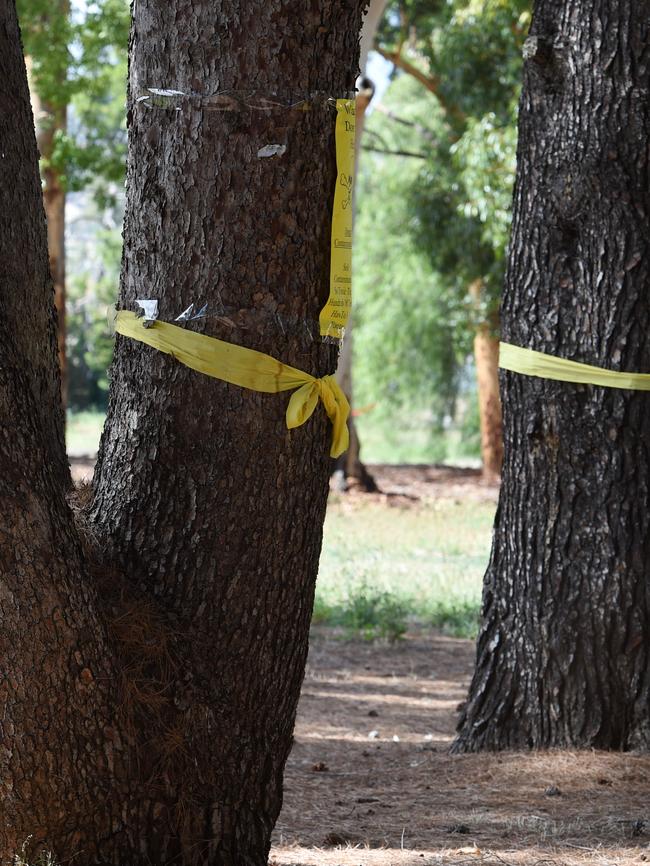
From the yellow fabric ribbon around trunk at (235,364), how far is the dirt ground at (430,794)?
1.39 m

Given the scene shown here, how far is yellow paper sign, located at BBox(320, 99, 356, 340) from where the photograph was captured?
2873 millimetres

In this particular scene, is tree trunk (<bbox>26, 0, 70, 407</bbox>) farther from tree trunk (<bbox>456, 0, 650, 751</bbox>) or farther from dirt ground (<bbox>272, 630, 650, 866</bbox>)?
tree trunk (<bbox>456, 0, 650, 751</bbox>)

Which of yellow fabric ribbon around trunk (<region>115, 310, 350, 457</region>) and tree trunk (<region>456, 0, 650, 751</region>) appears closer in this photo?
yellow fabric ribbon around trunk (<region>115, 310, 350, 457</region>)

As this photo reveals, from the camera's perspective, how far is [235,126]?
2773 millimetres

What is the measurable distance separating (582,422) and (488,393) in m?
14.9

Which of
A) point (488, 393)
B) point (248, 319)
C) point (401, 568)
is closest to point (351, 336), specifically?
point (488, 393)

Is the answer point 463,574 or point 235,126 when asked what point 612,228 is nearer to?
point 235,126

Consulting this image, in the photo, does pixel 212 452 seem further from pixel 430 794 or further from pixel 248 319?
pixel 430 794

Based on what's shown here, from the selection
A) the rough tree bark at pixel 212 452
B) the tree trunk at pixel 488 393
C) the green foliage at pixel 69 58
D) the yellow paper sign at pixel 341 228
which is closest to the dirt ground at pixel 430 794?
the rough tree bark at pixel 212 452

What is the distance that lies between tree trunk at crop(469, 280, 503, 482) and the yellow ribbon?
46.8ft

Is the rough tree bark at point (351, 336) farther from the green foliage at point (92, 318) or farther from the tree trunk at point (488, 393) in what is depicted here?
the green foliage at point (92, 318)

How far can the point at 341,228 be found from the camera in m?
2.89

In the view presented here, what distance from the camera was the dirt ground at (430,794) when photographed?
3432mm

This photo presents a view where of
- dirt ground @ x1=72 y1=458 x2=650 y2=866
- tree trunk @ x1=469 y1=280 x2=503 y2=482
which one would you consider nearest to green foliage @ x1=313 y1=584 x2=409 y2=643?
dirt ground @ x1=72 y1=458 x2=650 y2=866
